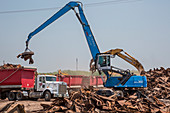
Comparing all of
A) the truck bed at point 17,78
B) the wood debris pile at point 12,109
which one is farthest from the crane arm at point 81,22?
the wood debris pile at point 12,109

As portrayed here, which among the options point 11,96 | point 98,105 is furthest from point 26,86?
point 98,105

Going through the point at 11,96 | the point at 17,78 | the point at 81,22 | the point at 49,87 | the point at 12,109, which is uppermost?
the point at 81,22

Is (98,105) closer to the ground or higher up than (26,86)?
closer to the ground

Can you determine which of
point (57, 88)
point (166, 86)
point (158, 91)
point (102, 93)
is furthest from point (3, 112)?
point (166, 86)

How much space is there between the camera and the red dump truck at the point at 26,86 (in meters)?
24.3

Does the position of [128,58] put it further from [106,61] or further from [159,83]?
[159,83]

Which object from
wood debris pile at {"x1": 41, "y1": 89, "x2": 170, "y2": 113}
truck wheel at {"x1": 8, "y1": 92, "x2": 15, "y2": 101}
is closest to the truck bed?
truck wheel at {"x1": 8, "y1": 92, "x2": 15, "y2": 101}

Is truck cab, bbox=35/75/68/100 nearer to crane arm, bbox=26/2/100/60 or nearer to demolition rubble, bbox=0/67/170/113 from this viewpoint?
crane arm, bbox=26/2/100/60

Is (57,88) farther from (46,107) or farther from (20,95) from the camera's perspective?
(46,107)

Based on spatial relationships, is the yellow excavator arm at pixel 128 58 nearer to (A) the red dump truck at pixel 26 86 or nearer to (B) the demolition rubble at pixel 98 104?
(B) the demolition rubble at pixel 98 104

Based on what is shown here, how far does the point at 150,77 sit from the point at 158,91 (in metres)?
3.55

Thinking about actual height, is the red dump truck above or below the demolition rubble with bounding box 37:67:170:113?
above

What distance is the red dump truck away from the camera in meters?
24.3

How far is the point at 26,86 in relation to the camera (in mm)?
24656
